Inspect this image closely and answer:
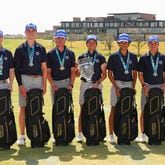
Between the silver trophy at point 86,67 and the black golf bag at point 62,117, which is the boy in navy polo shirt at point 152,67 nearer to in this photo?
the silver trophy at point 86,67

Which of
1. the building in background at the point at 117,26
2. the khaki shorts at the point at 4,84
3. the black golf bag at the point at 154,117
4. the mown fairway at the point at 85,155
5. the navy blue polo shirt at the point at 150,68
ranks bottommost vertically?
the mown fairway at the point at 85,155

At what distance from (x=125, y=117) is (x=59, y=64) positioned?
151 cm

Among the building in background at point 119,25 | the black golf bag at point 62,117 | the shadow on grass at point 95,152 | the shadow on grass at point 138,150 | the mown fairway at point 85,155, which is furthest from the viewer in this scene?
the building in background at point 119,25

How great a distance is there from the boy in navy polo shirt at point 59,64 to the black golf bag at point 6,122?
35.2 inches

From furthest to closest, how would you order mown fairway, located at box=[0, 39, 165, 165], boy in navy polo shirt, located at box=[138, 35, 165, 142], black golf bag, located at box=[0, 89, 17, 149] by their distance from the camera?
boy in navy polo shirt, located at box=[138, 35, 165, 142] → black golf bag, located at box=[0, 89, 17, 149] → mown fairway, located at box=[0, 39, 165, 165]

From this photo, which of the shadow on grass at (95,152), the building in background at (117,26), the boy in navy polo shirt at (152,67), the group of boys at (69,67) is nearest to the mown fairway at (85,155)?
the shadow on grass at (95,152)

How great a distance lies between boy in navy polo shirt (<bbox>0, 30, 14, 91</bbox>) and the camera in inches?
304

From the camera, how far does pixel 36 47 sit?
7.94 m

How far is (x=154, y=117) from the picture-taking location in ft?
26.7

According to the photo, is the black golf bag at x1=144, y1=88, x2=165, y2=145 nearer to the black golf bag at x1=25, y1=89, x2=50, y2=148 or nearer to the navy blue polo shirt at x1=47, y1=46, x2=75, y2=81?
the navy blue polo shirt at x1=47, y1=46, x2=75, y2=81

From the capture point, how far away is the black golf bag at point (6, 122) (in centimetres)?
768

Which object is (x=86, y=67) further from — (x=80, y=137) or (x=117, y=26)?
(x=117, y=26)

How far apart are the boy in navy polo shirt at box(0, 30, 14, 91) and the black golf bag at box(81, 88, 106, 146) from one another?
4.49 ft

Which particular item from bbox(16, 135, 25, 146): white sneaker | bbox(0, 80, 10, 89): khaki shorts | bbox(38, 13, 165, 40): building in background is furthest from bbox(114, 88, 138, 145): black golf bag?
bbox(38, 13, 165, 40): building in background
